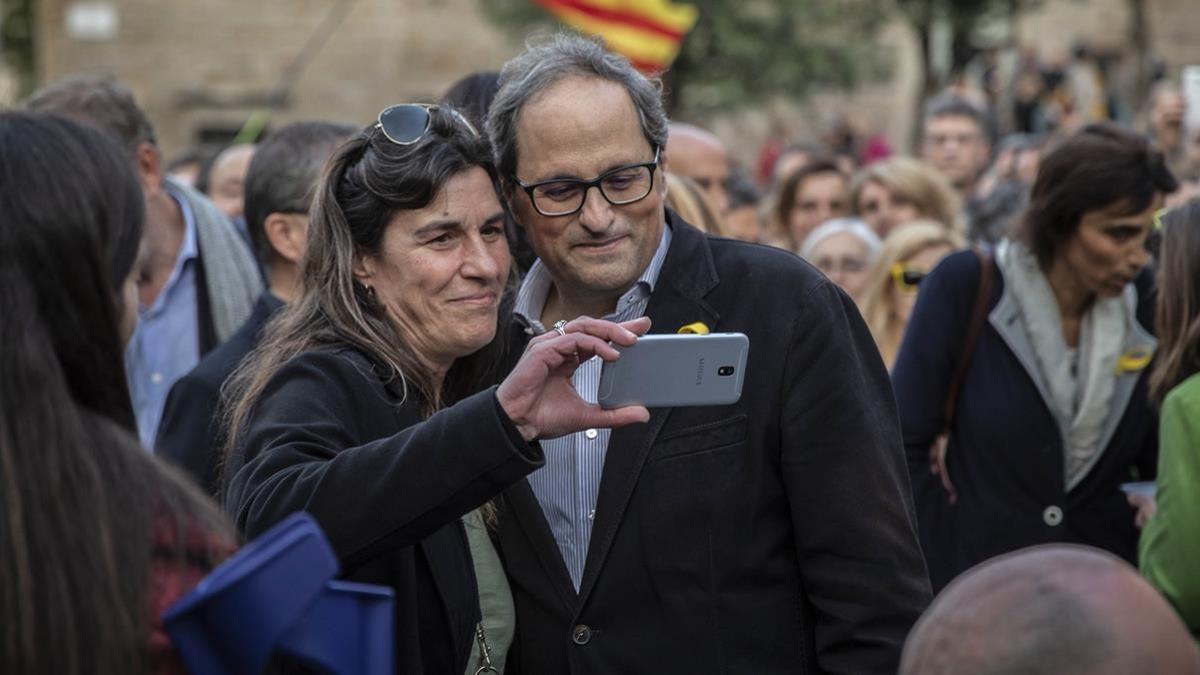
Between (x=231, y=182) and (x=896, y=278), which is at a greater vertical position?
(x=231, y=182)

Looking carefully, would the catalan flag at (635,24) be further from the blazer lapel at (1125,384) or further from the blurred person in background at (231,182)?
the blazer lapel at (1125,384)

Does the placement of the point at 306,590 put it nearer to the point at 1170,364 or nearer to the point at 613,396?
the point at 613,396

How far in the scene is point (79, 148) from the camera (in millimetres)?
2381

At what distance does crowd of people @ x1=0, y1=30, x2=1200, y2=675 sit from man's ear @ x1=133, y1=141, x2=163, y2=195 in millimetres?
819

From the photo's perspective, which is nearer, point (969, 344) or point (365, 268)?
point (365, 268)

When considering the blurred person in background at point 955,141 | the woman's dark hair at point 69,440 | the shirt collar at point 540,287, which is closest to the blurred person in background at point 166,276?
the shirt collar at point 540,287

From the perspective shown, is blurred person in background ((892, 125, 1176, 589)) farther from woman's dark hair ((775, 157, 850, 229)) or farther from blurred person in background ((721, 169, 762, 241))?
woman's dark hair ((775, 157, 850, 229))

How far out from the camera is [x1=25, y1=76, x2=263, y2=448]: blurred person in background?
5.80 m

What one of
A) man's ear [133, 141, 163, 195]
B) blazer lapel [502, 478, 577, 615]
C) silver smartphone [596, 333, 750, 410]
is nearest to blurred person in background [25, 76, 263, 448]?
man's ear [133, 141, 163, 195]

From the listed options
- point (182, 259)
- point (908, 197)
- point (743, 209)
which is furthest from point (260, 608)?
point (743, 209)

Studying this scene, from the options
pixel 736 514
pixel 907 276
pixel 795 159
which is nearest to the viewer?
pixel 736 514

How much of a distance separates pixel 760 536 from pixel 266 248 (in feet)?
8.37

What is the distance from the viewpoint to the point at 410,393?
3420 millimetres

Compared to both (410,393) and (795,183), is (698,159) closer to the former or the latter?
(795,183)
